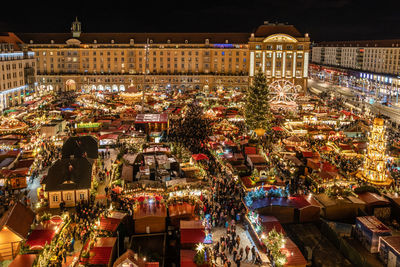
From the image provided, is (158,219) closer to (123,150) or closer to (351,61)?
(123,150)

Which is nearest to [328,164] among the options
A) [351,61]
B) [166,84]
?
[166,84]

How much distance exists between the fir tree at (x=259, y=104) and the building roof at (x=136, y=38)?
47.1 meters

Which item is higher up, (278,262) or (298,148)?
(298,148)

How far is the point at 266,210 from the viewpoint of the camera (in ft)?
67.5

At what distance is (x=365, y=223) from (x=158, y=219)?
10.7 metres

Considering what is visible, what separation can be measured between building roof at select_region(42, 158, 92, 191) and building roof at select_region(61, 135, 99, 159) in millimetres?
5089

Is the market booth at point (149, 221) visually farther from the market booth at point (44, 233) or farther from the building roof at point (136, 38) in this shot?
the building roof at point (136, 38)

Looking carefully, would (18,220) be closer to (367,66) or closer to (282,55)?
(282,55)

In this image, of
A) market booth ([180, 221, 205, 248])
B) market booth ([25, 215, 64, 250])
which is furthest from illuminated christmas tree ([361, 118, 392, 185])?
market booth ([25, 215, 64, 250])

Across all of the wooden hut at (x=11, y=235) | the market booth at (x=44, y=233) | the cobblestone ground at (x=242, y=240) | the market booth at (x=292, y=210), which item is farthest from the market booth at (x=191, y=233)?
the wooden hut at (x=11, y=235)

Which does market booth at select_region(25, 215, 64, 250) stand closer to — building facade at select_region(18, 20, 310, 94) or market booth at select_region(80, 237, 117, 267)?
market booth at select_region(80, 237, 117, 267)

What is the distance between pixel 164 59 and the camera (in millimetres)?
84375

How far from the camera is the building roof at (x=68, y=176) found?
23.5 metres

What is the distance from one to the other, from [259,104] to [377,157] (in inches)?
656
